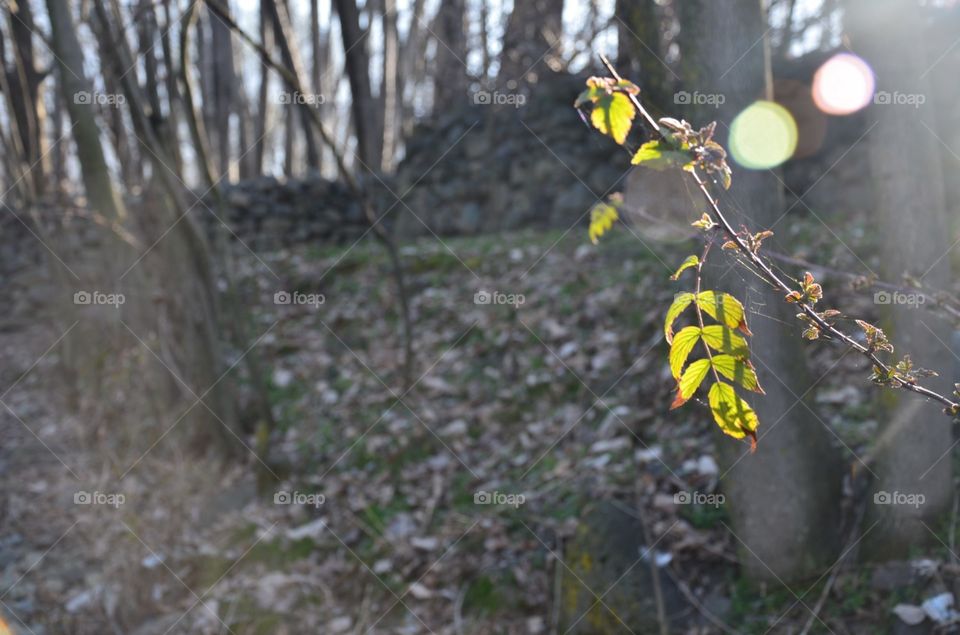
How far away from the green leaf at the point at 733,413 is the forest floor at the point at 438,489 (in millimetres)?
1681

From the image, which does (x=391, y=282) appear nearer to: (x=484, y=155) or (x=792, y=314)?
(x=484, y=155)

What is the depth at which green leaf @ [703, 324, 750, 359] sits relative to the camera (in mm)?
1102

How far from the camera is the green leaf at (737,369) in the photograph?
1.10 meters

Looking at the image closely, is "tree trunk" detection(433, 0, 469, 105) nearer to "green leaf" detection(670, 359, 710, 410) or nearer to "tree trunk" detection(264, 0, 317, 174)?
"tree trunk" detection(264, 0, 317, 174)

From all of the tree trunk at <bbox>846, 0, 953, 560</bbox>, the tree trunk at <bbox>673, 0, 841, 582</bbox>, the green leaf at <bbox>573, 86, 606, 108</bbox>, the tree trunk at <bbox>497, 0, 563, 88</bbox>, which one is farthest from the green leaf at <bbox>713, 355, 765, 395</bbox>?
the tree trunk at <bbox>497, 0, 563, 88</bbox>

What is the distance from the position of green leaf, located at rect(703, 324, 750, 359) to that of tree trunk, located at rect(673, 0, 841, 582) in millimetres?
1678

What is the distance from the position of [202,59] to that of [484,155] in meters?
9.93

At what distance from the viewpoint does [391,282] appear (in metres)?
7.16

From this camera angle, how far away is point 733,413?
3.74ft

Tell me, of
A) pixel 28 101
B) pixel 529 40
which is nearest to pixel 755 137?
pixel 28 101

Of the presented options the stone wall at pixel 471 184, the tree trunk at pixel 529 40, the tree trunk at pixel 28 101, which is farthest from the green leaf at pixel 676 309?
the tree trunk at pixel 529 40

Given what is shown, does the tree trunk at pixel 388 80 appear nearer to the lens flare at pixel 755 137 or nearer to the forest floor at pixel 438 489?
the forest floor at pixel 438 489

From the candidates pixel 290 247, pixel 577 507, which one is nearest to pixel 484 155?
pixel 290 247

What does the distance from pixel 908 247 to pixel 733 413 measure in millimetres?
2192
